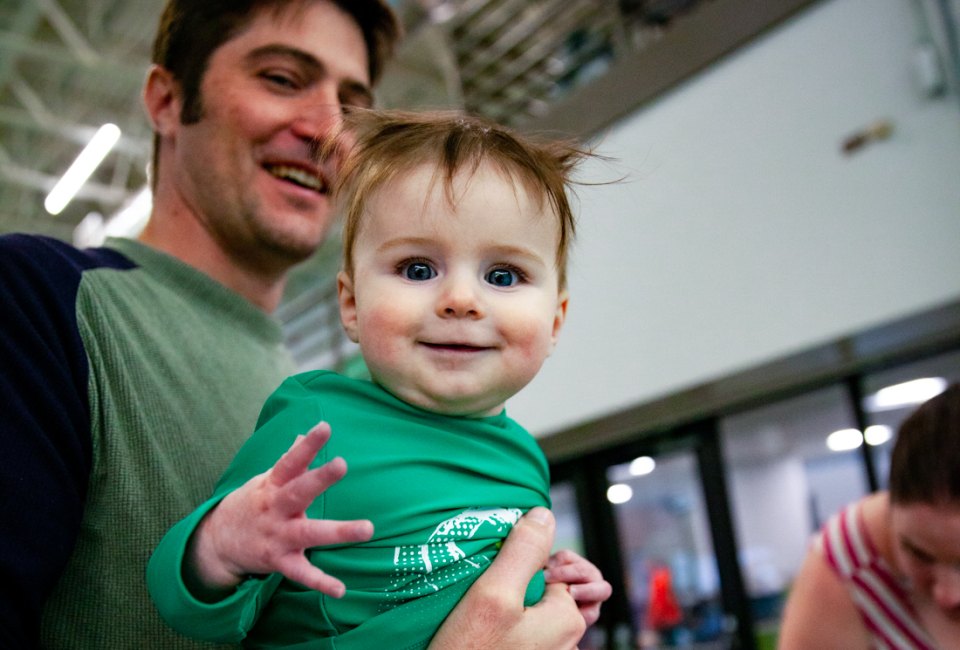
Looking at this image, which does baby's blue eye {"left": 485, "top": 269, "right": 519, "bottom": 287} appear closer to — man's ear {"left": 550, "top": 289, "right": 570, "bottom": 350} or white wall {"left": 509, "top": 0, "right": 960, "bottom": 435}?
man's ear {"left": 550, "top": 289, "right": 570, "bottom": 350}

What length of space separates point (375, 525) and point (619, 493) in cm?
649

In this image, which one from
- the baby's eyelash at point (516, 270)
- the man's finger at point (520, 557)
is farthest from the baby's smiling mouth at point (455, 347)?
the man's finger at point (520, 557)

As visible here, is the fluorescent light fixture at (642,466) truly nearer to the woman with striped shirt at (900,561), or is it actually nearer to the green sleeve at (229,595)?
the woman with striped shirt at (900,561)

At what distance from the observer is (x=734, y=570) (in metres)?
5.89

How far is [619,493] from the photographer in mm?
7086

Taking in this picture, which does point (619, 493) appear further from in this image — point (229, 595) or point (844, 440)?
point (229, 595)

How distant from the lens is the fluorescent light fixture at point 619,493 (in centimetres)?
701

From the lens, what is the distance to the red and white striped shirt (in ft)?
5.39

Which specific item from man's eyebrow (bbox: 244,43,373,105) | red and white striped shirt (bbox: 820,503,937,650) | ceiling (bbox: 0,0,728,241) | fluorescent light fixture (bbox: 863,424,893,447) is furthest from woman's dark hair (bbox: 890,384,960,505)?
ceiling (bbox: 0,0,728,241)

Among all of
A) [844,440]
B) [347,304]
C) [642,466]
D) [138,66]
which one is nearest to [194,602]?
[347,304]

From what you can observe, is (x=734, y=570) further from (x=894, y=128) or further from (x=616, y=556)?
(x=894, y=128)

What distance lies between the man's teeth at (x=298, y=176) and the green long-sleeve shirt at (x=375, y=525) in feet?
2.16

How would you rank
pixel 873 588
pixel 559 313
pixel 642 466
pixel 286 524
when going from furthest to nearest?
pixel 642 466
pixel 873 588
pixel 559 313
pixel 286 524

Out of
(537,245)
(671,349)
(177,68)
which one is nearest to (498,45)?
(671,349)
